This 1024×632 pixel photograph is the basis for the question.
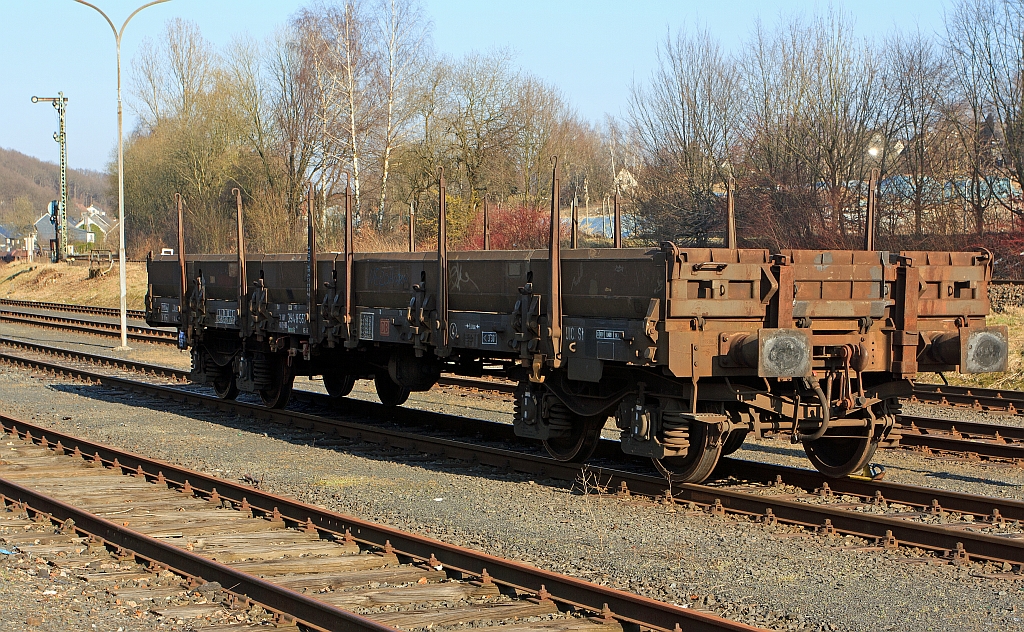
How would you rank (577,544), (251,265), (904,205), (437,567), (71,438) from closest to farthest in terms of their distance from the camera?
(437,567) < (577,544) < (71,438) < (251,265) < (904,205)

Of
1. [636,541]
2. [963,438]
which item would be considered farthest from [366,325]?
[963,438]

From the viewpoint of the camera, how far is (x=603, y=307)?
943 cm

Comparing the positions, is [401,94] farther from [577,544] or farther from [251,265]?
[577,544]

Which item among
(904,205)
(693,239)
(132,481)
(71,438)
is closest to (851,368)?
(132,481)

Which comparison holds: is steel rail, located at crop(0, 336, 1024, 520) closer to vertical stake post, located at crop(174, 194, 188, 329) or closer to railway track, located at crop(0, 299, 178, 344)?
vertical stake post, located at crop(174, 194, 188, 329)

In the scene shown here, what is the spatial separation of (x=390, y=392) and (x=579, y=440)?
527cm

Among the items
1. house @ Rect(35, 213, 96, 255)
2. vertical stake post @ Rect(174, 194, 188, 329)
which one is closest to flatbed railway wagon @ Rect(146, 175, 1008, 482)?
vertical stake post @ Rect(174, 194, 188, 329)

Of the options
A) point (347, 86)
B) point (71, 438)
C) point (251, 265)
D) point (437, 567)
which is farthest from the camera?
point (347, 86)

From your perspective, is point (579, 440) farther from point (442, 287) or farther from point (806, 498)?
point (806, 498)

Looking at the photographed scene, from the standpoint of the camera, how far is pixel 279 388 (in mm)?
15344

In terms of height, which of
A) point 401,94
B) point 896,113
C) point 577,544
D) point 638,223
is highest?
point 401,94

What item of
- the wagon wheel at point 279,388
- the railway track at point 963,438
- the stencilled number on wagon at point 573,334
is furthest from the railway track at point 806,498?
the railway track at point 963,438

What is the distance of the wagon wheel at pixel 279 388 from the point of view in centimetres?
1514

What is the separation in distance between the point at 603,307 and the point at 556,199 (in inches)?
44.9
